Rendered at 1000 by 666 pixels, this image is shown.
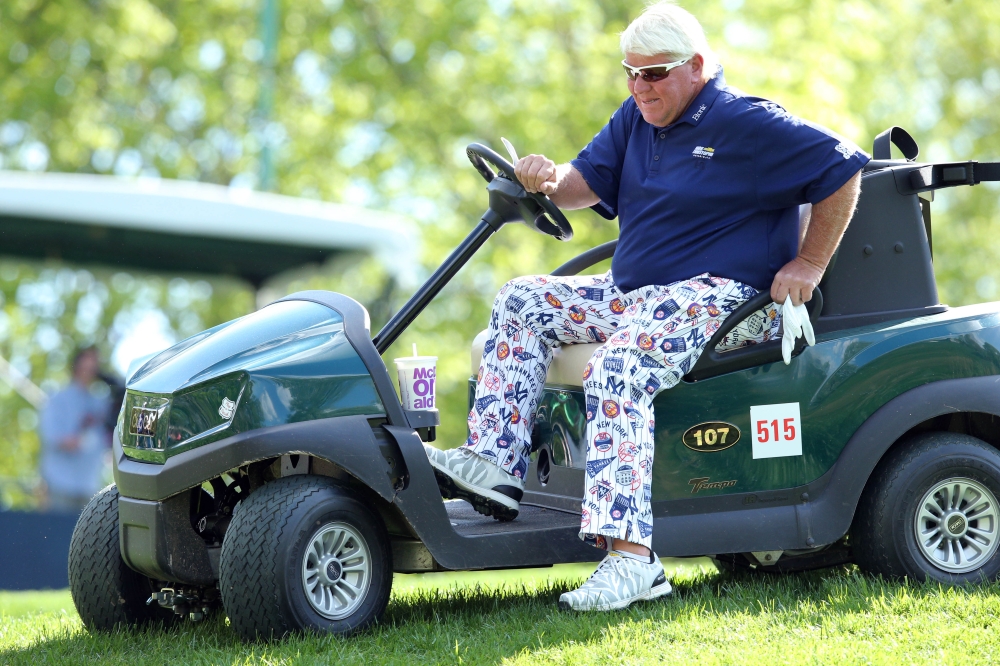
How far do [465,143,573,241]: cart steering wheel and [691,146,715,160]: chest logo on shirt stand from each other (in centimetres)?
48

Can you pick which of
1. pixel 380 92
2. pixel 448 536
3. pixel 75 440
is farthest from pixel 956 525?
→ pixel 380 92

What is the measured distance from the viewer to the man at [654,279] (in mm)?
3443

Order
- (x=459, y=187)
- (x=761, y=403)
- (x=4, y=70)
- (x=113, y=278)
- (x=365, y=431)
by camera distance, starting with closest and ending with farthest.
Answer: (x=365, y=431) → (x=761, y=403) → (x=113, y=278) → (x=4, y=70) → (x=459, y=187)

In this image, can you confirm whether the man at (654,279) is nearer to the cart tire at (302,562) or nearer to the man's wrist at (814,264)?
the man's wrist at (814,264)

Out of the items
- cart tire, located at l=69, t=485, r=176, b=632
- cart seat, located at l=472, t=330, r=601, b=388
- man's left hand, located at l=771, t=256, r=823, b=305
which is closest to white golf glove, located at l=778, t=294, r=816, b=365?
man's left hand, located at l=771, t=256, r=823, b=305

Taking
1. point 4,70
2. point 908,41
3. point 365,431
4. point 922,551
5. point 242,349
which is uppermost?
point 908,41

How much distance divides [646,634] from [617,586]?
0.26 meters

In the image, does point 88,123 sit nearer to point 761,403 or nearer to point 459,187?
point 459,187

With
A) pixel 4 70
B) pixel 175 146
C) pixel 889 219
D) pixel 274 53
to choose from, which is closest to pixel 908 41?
pixel 274 53

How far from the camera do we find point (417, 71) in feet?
49.0

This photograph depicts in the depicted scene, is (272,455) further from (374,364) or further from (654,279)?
(654,279)

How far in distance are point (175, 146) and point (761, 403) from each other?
12.5m

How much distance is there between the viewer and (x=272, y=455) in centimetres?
311

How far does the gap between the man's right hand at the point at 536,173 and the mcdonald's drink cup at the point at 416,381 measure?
66 cm
